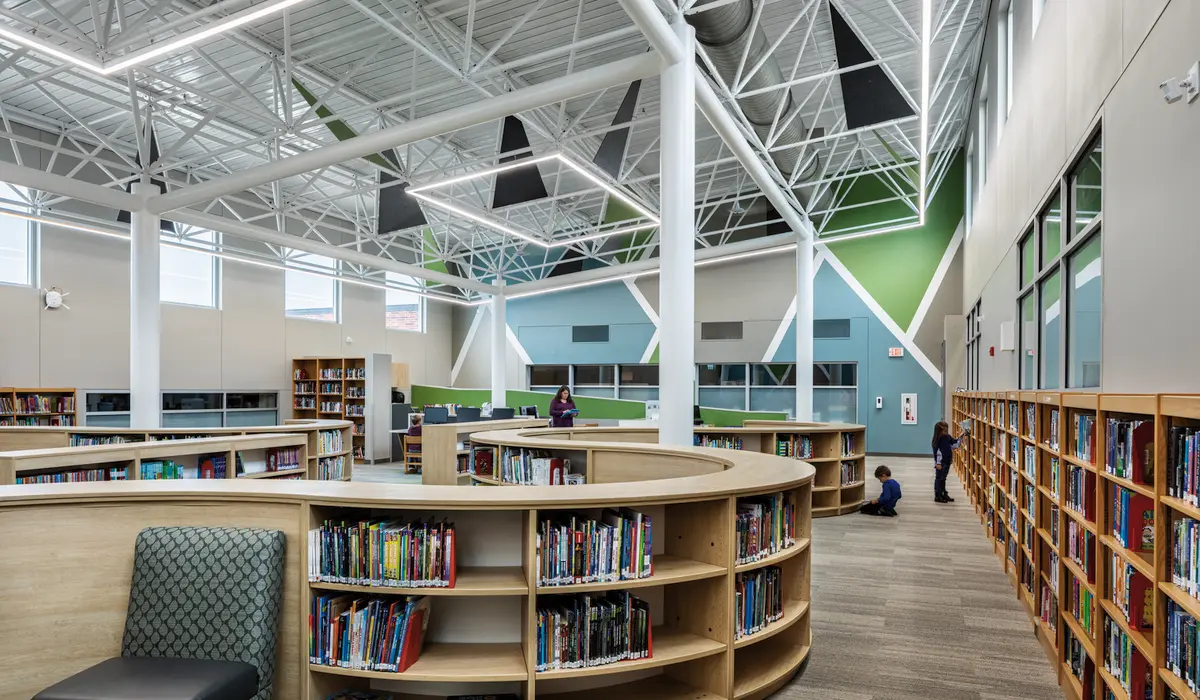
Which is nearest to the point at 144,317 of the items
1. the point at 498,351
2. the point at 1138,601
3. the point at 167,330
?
the point at 167,330

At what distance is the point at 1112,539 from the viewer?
297cm

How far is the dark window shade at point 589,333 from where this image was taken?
19.0 meters

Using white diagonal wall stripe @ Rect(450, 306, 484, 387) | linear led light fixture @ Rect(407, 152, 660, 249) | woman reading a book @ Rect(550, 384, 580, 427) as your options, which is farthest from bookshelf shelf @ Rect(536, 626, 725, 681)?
white diagonal wall stripe @ Rect(450, 306, 484, 387)

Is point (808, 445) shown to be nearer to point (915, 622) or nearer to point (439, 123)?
point (915, 622)

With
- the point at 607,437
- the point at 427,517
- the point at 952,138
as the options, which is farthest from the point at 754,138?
the point at 427,517

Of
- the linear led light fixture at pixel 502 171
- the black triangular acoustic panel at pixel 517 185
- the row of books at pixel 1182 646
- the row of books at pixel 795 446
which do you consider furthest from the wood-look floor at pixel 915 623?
the black triangular acoustic panel at pixel 517 185

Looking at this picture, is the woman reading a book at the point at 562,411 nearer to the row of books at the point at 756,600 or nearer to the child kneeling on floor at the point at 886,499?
the child kneeling on floor at the point at 886,499

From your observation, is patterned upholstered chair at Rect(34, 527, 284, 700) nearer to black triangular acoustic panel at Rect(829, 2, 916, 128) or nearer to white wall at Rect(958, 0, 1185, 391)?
white wall at Rect(958, 0, 1185, 391)

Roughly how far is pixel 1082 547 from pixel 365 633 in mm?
3475

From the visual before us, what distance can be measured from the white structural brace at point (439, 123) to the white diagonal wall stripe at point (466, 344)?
38.0 ft

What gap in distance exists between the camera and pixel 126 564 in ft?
10.1

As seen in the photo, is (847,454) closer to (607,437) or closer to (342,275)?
(607,437)

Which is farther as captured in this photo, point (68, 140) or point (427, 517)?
point (68, 140)

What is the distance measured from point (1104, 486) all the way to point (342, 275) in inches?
637
